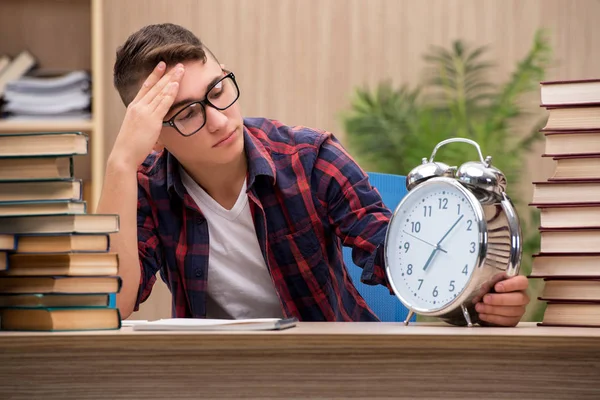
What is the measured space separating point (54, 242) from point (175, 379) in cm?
25

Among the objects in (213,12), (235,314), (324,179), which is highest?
(213,12)

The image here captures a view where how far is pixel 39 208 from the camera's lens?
114 cm

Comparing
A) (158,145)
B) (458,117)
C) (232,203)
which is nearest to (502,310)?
(232,203)

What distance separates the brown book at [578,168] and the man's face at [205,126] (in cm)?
69

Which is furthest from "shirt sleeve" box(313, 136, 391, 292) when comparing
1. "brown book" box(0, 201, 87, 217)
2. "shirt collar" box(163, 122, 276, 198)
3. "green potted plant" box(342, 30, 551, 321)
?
"green potted plant" box(342, 30, 551, 321)

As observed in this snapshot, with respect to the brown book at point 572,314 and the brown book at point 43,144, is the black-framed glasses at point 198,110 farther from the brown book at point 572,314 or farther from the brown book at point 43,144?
the brown book at point 572,314

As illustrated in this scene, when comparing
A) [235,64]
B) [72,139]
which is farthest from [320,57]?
[72,139]

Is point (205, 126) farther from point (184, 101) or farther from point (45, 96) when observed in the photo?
point (45, 96)

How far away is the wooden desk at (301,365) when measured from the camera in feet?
3.32

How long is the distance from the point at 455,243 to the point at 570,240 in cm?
17

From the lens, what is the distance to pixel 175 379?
3.38ft

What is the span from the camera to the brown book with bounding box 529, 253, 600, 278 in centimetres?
120

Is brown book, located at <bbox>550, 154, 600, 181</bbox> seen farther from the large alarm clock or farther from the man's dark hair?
the man's dark hair

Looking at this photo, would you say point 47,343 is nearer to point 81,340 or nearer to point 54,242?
point 81,340
